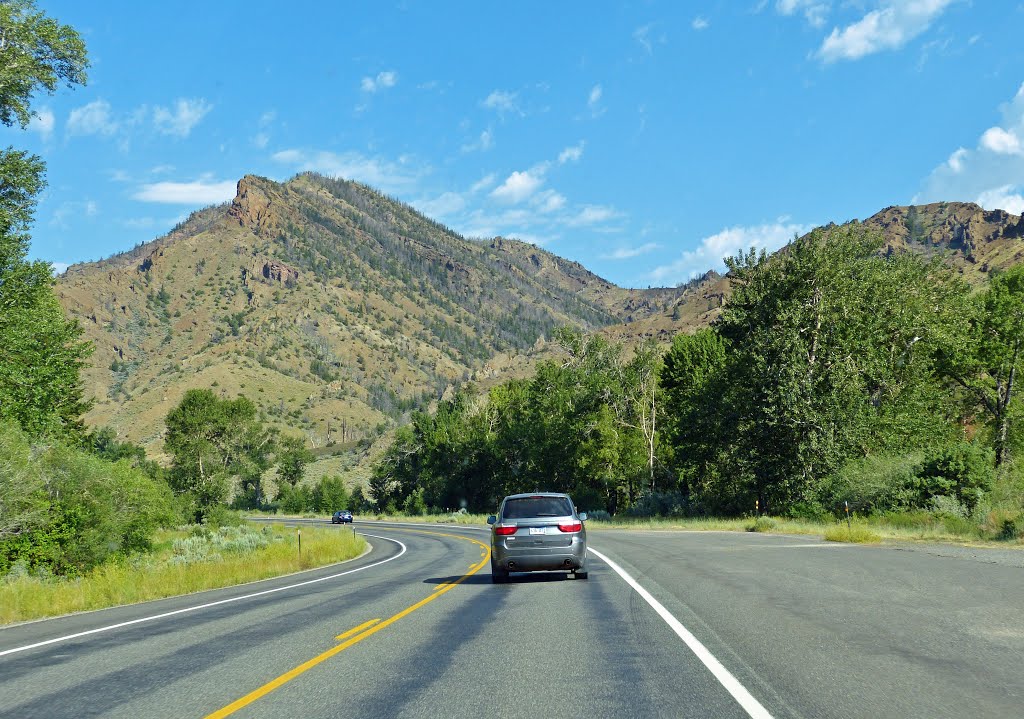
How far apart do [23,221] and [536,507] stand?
18479 mm

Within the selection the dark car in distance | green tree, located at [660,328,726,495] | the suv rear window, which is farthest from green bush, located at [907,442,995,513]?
the dark car in distance

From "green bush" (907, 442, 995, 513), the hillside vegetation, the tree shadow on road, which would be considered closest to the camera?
the tree shadow on road

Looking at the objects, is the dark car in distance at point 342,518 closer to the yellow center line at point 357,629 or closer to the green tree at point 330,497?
the green tree at point 330,497

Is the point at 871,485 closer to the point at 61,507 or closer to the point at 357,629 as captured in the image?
the point at 357,629

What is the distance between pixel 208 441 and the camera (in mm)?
94188

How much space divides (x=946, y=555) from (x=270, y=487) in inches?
5192

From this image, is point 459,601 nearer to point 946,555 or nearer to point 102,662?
point 102,662

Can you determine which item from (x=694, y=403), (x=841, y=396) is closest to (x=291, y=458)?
(x=694, y=403)

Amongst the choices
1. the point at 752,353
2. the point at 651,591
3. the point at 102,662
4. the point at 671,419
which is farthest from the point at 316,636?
the point at 671,419

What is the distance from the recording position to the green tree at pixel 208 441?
89.1 metres

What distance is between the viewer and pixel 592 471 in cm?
6706

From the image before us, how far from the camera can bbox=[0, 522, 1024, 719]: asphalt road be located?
20.1ft

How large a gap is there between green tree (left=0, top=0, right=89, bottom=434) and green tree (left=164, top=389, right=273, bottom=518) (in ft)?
201

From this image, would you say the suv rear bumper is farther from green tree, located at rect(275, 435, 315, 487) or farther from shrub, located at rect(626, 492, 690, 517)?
green tree, located at rect(275, 435, 315, 487)
